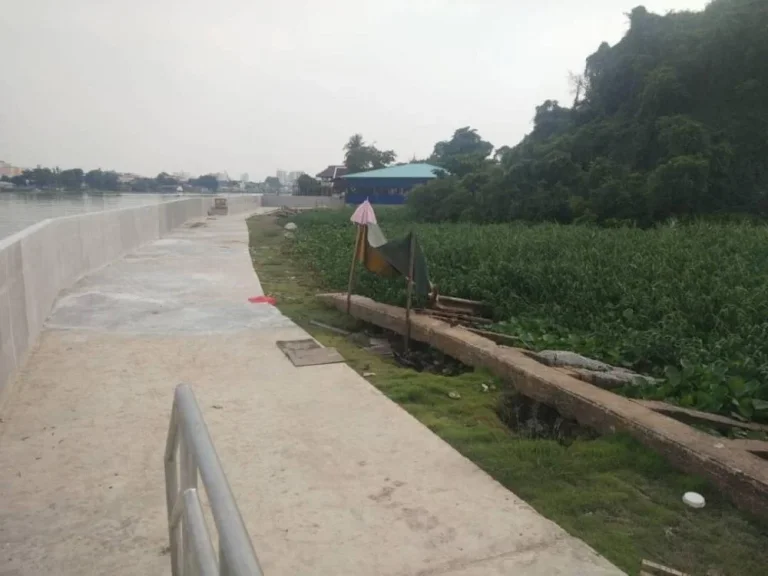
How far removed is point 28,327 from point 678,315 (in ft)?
20.8

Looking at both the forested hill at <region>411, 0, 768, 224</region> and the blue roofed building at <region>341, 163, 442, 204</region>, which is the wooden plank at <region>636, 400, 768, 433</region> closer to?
the forested hill at <region>411, 0, 768, 224</region>

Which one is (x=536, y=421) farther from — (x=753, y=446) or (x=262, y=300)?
(x=262, y=300)

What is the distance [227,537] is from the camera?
115 centimetres

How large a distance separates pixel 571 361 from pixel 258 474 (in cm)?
299

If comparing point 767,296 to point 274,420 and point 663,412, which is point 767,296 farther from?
point 274,420

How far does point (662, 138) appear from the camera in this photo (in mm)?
17016

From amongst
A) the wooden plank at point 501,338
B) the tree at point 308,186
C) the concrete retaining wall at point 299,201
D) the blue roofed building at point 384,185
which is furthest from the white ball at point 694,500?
the tree at point 308,186

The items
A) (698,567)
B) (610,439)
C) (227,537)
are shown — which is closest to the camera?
(227,537)

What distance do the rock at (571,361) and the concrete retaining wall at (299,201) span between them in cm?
4261

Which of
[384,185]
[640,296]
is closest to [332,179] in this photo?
[384,185]

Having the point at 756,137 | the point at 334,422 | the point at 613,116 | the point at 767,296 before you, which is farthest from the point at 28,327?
the point at 613,116

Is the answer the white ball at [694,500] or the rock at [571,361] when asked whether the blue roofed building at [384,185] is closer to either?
the rock at [571,361]

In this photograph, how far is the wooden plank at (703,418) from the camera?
3.95 meters

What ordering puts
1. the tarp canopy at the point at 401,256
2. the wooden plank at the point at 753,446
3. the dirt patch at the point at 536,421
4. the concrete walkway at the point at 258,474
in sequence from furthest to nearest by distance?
the tarp canopy at the point at 401,256, the dirt patch at the point at 536,421, the wooden plank at the point at 753,446, the concrete walkway at the point at 258,474
